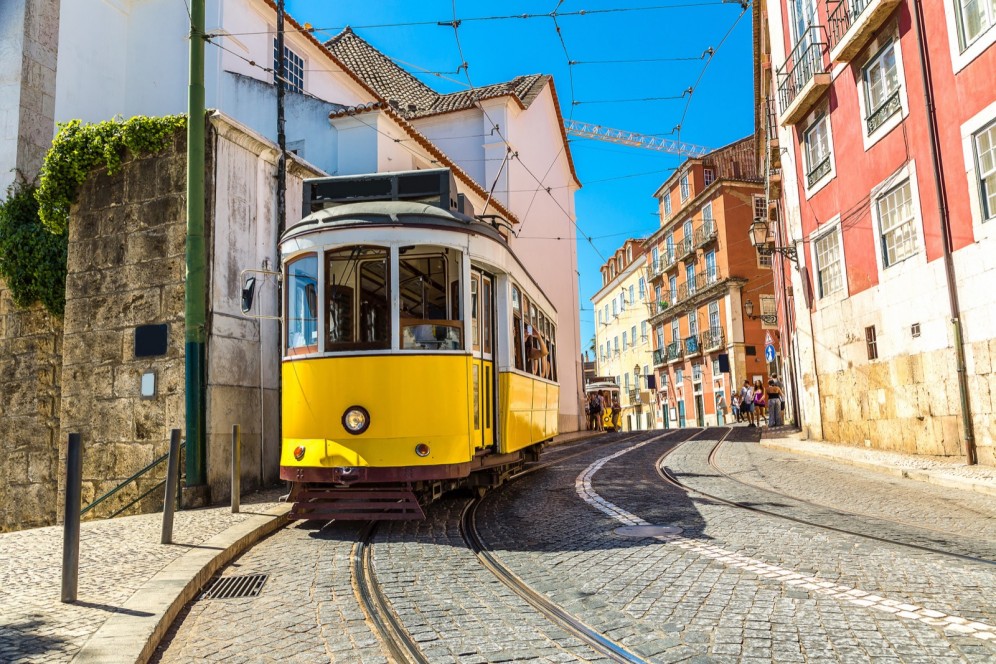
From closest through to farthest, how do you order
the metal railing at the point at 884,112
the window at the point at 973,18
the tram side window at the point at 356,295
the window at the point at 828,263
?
1. the tram side window at the point at 356,295
2. the window at the point at 973,18
3. the metal railing at the point at 884,112
4. the window at the point at 828,263

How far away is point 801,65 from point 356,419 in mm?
15467

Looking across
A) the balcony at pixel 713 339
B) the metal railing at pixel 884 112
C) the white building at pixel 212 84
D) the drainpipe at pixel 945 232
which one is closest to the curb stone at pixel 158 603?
the white building at pixel 212 84

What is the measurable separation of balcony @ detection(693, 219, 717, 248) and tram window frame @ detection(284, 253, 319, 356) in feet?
118

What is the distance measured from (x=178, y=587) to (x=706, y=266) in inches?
1597

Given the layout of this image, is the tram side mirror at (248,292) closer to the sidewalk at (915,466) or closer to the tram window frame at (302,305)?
the tram window frame at (302,305)

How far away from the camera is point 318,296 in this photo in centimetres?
713

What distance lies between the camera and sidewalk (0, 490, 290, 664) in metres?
3.59

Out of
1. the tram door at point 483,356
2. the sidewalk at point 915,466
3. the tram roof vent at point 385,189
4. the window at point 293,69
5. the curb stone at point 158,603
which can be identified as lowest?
the curb stone at point 158,603

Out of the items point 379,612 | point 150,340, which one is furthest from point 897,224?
point 379,612

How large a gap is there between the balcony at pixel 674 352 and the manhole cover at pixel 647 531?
40.4 m

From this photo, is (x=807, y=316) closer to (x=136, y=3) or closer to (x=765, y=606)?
(x=765, y=606)

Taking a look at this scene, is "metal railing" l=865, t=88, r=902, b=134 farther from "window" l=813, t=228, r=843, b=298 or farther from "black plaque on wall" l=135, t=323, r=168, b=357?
"black plaque on wall" l=135, t=323, r=168, b=357

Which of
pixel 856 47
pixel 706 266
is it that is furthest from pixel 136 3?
pixel 706 266

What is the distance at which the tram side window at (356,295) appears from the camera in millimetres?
7043
